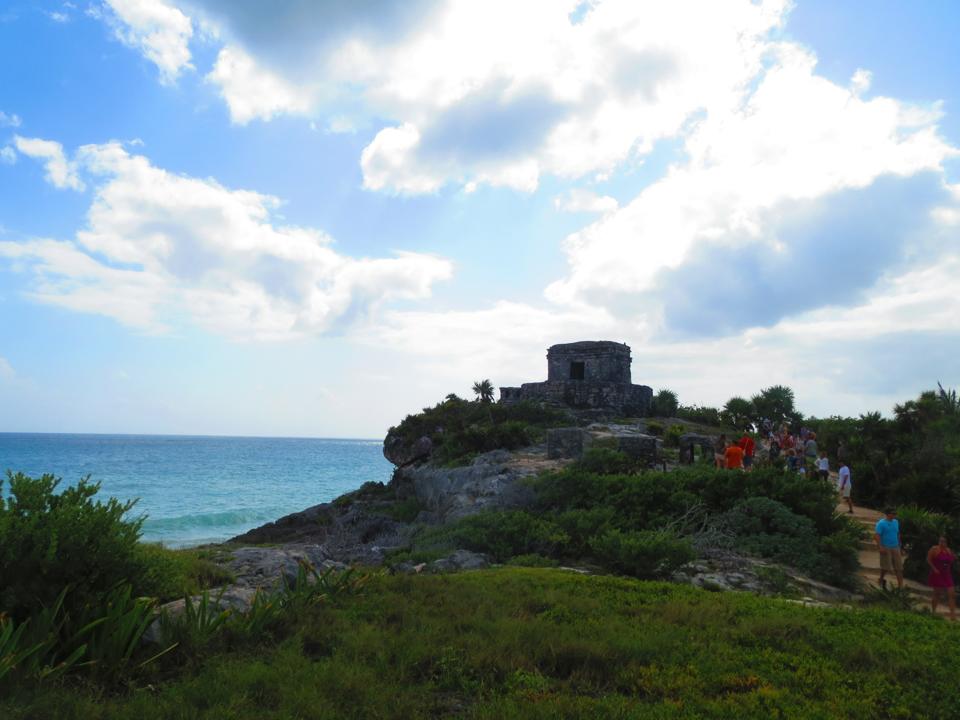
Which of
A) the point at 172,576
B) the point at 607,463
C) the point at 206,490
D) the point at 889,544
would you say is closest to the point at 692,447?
the point at 607,463

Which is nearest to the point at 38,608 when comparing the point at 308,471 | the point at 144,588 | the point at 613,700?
the point at 144,588

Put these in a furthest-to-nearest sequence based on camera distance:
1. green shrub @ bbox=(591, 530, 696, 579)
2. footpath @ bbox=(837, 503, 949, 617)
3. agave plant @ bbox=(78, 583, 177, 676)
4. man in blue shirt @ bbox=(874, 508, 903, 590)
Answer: man in blue shirt @ bbox=(874, 508, 903, 590), footpath @ bbox=(837, 503, 949, 617), green shrub @ bbox=(591, 530, 696, 579), agave plant @ bbox=(78, 583, 177, 676)

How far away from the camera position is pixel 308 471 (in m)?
74.4

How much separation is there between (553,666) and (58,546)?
4.22 meters

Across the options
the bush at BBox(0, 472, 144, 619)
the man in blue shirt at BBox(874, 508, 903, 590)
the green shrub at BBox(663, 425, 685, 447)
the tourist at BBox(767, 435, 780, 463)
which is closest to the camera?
the bush at BBox(0, 472, 144, 619)

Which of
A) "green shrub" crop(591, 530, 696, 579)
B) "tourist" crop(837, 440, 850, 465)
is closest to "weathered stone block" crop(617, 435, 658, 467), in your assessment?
"tourist" crop(837, 440, 850, 465)

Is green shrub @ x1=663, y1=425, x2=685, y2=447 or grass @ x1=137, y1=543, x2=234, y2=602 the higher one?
green shrub @ x1=663, y1=425, x2=685, y2=447

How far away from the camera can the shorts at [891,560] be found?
10.2 m

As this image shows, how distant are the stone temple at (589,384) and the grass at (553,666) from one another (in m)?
25.8

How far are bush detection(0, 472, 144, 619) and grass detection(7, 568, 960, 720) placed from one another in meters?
1.14

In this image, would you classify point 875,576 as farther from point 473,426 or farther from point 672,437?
point 473,426

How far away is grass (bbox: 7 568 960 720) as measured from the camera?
4.22m

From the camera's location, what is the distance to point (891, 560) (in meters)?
10.6

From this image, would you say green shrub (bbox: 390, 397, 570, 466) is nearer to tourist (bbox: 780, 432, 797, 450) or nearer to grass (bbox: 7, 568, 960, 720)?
tourist (bbox: 780, 432, 797, 450)
